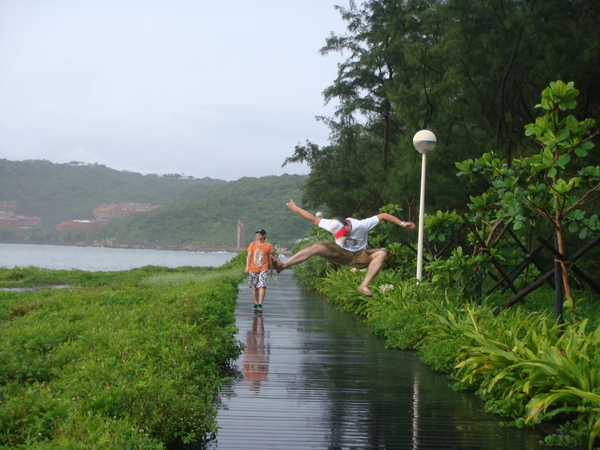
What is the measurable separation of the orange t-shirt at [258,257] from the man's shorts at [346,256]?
506 centimetres

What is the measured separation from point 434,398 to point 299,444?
2180 mm

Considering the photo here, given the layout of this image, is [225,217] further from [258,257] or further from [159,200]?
[258,257]

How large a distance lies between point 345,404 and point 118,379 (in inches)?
87.3

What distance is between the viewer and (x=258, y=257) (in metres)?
14.2

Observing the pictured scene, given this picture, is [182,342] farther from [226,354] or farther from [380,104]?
[380,104]

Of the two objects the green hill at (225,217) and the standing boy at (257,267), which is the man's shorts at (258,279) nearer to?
the standing boy at (257,267)

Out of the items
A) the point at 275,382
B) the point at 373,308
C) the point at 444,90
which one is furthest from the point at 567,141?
the point at 444,90

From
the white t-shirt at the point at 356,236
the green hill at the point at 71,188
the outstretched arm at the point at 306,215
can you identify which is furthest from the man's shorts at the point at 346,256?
the green hill at the point at 71,188

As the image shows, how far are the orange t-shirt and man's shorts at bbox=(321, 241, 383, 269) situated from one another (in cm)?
506

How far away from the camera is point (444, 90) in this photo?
17.8m

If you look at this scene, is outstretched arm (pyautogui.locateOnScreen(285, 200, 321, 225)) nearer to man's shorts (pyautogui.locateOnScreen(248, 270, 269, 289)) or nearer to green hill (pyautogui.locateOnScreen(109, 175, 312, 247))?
man's shorts (pyautogui.locateOnScreen(248, 270, 269, 289))

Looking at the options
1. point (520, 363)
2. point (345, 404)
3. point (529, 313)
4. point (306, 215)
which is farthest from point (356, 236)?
point (520, 363)

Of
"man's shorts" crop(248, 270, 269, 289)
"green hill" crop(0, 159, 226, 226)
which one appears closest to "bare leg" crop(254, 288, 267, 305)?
"man's shorts" crop(248, 270, 269, 289)

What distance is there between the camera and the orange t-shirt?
1395 centimetres
